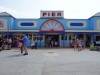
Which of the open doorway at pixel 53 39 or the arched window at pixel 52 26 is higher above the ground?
the arched window at pixel 52 26

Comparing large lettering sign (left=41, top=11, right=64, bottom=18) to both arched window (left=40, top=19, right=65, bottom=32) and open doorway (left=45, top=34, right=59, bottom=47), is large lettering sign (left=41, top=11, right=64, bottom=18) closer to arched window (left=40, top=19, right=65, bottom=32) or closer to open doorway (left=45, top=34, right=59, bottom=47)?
arched window (left=40, top=19, right=65, bottom=32)

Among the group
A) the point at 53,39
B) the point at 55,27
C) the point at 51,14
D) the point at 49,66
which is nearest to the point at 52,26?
the point at 55,27

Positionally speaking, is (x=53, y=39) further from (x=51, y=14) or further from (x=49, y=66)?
(x=49, y=66)

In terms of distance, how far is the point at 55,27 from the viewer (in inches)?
1337

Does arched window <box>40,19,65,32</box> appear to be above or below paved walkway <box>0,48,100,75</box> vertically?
above

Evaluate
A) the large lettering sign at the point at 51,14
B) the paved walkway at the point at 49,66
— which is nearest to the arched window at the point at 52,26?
the large lettering sign at the point at 51,14

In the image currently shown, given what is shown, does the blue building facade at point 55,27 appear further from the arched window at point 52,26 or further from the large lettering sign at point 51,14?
the large lettering sign at point 51,14

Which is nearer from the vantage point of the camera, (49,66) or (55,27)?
(49,66)

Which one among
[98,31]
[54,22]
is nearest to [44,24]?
[54,22]

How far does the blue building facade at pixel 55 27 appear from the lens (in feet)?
111

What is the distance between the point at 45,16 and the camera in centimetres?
3559

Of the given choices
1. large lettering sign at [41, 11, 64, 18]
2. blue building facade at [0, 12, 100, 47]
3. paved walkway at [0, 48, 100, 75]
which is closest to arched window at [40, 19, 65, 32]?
blue building facade at [0, 12, 100, 47]

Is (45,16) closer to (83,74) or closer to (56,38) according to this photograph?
(56,38)

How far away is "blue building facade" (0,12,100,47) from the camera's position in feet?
111
